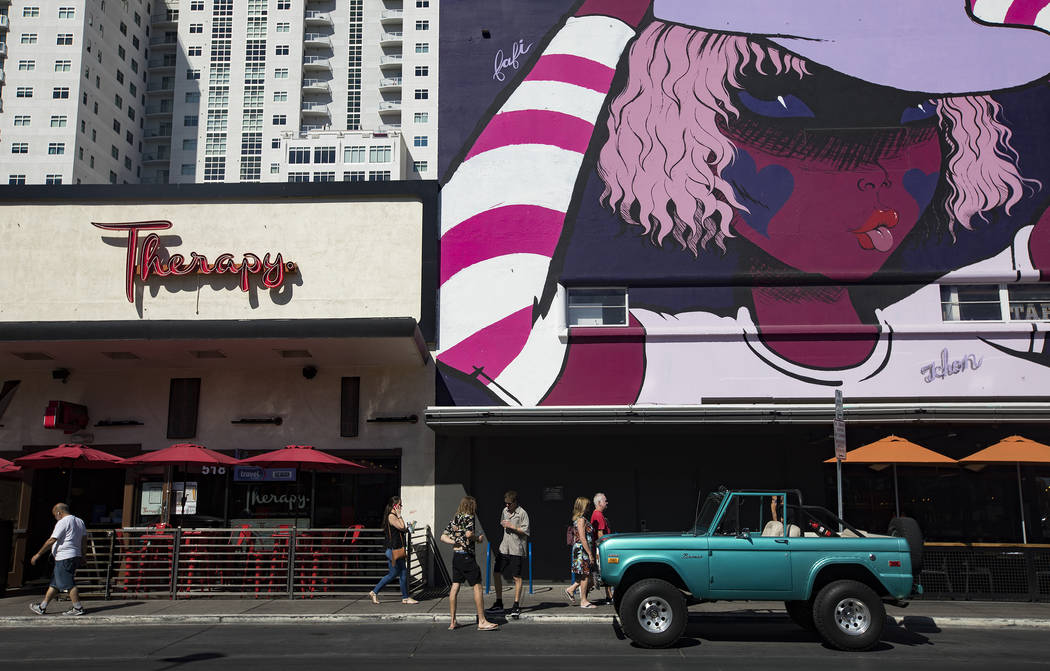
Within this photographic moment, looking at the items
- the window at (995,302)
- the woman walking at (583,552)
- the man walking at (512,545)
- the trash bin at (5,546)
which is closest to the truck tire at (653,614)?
the man walking at (512,545)

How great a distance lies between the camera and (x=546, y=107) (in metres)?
18.9

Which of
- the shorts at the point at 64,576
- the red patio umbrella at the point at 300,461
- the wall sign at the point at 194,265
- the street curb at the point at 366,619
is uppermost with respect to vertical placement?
the wall sign at the point at 194,265

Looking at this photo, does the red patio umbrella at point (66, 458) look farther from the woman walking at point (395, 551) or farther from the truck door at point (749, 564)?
the truck door at point (749, 564)

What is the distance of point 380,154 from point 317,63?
21.2 metres

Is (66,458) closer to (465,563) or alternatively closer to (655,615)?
(465,563)

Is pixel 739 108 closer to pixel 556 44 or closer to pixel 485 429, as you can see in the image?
pixel 556 44

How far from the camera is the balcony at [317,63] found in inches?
3915

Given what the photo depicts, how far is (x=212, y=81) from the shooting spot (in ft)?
332

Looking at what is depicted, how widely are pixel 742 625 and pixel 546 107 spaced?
456 inches

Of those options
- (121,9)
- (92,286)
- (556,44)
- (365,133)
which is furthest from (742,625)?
(121,9)

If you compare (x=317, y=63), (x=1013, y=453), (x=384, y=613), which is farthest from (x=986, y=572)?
(x=317, y=63)

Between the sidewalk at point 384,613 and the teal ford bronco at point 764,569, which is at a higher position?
the teal ford bronco at point 764,569

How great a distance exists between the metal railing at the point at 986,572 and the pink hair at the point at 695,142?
685cm

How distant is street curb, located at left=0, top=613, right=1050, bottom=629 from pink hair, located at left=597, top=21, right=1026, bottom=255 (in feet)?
26.6
